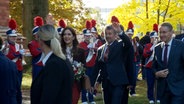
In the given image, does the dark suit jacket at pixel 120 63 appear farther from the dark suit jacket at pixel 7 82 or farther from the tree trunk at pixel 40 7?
the tree trunk at pixel 40 7

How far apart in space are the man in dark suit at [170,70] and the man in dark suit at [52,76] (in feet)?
9.56

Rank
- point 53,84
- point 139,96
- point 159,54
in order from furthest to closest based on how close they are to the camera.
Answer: point 139,96 → point 159,54 → point 53,84

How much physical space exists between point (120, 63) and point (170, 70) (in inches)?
49.7

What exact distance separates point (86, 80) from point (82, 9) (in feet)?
86.1

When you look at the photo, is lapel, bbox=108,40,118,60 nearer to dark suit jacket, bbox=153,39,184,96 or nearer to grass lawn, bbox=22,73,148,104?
dark suit jacket, bbox=153,39,184,96

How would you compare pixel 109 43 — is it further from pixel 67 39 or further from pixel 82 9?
pixel 82 9

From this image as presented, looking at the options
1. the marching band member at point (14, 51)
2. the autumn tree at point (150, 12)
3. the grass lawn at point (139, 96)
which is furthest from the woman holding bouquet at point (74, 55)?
the autumn tree at point (150, 12)

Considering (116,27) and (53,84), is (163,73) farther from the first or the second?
(53,84)

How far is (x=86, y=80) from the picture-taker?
8031mm

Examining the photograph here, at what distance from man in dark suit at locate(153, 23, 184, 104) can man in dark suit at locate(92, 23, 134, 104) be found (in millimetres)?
953

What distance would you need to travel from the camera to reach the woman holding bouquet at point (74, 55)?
26.2ft

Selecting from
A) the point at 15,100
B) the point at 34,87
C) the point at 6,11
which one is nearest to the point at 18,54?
the point at 6,11

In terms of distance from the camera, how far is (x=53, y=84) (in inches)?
205

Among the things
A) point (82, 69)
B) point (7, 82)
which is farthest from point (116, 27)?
point (7, 82)
